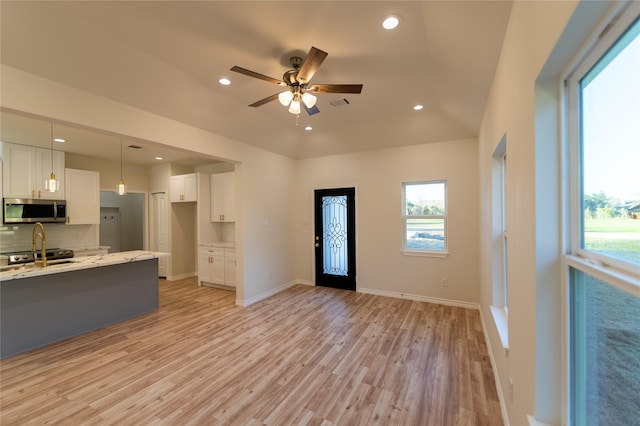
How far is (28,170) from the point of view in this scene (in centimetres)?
441

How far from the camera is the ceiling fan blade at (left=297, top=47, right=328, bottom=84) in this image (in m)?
1.87

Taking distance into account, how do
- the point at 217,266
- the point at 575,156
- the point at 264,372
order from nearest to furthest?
the point at 575,156, the point at 264,372, the point at 217,266

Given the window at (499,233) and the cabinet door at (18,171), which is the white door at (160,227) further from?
the window at (499,233)

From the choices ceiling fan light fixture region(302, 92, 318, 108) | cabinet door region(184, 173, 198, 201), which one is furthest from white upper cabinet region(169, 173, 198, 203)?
ceiling fan light fixture region(302, 92, 318, 108)

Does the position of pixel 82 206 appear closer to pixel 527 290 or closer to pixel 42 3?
pixel 42 3

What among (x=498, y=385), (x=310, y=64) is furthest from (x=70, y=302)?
(x=498, y=385)

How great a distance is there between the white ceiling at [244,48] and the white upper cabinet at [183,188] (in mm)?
2661

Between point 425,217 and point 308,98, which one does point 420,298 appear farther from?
point 308,98

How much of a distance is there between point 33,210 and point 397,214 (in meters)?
6.47

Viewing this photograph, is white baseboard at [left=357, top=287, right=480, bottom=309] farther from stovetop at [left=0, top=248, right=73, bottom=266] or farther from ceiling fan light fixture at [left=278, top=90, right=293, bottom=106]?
stovetop at [left=0, top=248, right=73, bottom=266]

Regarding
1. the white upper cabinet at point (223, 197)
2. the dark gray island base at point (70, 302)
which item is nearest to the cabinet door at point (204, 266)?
the white upper cabinet at point (223, 197)

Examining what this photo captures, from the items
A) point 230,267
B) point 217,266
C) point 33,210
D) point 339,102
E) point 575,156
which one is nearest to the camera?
point 575,156

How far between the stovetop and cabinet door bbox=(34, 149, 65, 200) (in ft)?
3.27

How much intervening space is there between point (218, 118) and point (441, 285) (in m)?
4.52
